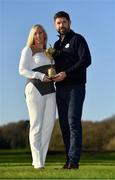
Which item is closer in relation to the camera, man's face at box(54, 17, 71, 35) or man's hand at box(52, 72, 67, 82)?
man's hand at box(52, 72, 67, 82)

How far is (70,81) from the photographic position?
5996 mm

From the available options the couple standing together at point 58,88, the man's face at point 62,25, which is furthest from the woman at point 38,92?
the man's face at point 62,25

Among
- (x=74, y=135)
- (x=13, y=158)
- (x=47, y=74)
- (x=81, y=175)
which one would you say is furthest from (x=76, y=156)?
(x=13, y=158)

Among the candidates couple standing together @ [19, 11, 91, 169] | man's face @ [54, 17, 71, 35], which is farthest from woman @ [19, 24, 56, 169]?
man's face @ [54, 17, 71, 35]

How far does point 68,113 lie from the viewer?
19.7ft

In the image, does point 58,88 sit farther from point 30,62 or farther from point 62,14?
point 62,14

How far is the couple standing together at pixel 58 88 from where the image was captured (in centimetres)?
592

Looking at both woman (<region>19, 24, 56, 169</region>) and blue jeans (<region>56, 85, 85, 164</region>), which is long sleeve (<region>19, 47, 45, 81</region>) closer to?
woman (<region>19, 24, 56, 169</region>)

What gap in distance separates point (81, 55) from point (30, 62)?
0.64 m

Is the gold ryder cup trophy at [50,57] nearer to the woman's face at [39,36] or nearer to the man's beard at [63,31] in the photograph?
the woman's face at [39,36]

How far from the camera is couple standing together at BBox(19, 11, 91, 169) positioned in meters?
5.92

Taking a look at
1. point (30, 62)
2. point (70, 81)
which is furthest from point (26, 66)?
point (70, 81)

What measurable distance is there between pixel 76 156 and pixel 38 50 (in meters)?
1.40

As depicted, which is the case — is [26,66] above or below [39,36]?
below
